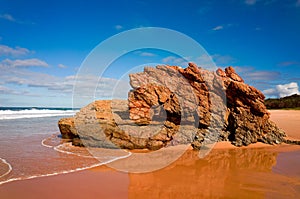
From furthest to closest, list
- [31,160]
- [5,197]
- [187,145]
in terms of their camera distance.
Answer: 1. [187,145]
2. [31,160]
3. [5,197]

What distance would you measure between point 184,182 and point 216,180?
0.99 meters

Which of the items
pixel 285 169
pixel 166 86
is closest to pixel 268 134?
pixel 285 169

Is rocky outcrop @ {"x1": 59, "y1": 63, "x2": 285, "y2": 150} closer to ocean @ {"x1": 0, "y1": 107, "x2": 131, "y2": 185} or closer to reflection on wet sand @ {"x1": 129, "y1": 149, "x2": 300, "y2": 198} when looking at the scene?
ocean @ {"x1": 0, "y1": 107, "x2": 131, "y2": 185}

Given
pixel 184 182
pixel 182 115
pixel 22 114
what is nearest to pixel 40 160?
pixel 184 182

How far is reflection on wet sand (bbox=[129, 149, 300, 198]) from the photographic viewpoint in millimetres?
5770

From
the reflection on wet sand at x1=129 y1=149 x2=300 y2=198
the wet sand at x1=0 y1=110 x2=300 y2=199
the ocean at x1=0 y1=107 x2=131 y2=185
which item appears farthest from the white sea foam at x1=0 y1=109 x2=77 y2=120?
the reflection on wet sand at x1=129 y1=149 x2=300 y2=198

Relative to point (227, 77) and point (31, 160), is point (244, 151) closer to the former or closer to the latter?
point (227, 77)

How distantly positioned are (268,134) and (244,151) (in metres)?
2.45

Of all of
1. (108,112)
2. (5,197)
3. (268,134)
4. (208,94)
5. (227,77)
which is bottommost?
(5,197)

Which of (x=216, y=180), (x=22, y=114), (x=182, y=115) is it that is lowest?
(x=216, y=180)

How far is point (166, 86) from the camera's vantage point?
12516mm

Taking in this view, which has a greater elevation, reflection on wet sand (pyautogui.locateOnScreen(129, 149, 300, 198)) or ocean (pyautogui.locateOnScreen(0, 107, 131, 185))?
ocean (pyautogui.locateOnScreen(0, 107, 131, 185))

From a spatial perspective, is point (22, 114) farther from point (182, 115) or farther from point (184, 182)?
point (184, 182)

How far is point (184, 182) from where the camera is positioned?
658 cm
